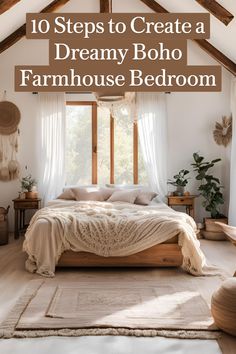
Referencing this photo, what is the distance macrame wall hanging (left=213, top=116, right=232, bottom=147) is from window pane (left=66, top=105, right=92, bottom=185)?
A: 2.18 m

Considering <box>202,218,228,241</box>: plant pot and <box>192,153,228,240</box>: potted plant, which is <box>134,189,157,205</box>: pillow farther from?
<box>202,218,228,241</box>: plant pot

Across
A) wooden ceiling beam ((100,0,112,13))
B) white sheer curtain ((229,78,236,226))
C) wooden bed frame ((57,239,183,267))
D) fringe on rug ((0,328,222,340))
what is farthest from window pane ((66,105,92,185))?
fringe on rug ((0,328,222,340))

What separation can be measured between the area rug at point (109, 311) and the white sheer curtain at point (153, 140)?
120 inches

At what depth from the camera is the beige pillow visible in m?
6.07

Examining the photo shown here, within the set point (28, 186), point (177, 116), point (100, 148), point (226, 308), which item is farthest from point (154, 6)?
point (226, 308)

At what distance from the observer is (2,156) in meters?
6.80

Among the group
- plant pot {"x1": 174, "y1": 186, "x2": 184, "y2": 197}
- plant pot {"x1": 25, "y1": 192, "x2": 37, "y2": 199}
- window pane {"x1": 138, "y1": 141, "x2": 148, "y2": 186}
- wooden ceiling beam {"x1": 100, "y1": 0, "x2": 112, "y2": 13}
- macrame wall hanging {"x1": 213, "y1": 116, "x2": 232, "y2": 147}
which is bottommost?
plant pot {"x1": 25, "y1": 192, "x2": 37, "y2": 199}

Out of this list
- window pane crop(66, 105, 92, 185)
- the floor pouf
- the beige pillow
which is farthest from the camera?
window pane crop(66, 105, 92, 185)

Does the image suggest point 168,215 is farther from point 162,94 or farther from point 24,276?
point 162,94

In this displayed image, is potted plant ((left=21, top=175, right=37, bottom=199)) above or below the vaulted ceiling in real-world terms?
below

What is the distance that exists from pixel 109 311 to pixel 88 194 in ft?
10.2

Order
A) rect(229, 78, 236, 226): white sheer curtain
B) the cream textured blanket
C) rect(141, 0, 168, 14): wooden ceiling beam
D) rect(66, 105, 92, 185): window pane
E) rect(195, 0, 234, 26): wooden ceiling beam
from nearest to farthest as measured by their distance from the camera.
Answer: the cream textured blanket
rect(195, 0, 234, 26): wooden ceiling beam
rect(229, 78, 236, 226): white sheer curtain
rect(141, 0, 168, 14): wooden ceiling beam
rect(66, 105, 92, 185): window pane

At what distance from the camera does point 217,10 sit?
16.3ft

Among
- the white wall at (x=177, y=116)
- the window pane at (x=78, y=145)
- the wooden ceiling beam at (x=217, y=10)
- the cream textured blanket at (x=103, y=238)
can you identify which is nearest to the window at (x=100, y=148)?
the window pane at (x=78, y=145)
